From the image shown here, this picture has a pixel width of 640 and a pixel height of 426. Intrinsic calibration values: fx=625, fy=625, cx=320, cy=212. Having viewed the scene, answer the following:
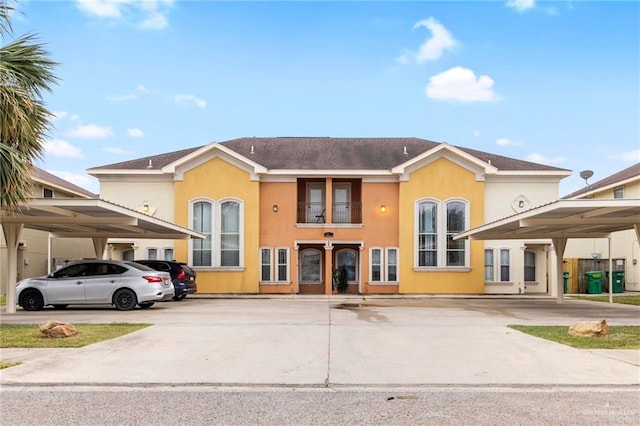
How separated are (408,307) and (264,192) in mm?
11218

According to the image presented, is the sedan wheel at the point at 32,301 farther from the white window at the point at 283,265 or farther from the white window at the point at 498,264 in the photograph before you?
the white window at the point at 498,264

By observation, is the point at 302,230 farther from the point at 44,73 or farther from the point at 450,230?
the point at 44,73

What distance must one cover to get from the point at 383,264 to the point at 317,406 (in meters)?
22.4

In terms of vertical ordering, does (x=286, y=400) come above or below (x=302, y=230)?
below

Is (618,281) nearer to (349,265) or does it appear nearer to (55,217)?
(349,265)

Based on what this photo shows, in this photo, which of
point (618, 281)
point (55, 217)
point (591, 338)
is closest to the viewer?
point (591, 338)

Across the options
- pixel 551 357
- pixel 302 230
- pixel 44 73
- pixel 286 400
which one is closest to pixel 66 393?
pixel 286 400

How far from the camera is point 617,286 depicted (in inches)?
1211

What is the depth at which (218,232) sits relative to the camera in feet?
94.8

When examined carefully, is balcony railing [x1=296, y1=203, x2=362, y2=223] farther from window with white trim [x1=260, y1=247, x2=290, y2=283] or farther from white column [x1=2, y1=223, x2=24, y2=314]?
white column [x1=2, y1=223, x2=24, y2=314]

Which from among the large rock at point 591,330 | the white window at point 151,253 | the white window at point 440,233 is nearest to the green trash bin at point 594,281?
the white window at point 440,233

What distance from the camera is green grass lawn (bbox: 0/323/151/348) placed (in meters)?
10.8

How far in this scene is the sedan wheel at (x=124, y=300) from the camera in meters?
18.0

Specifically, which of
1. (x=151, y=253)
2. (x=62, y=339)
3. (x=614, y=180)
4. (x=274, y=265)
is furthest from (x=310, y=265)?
(x=62, y=339)
